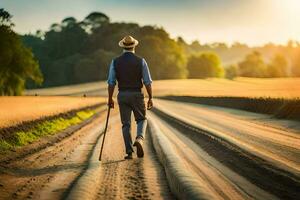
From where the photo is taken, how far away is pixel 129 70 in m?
11.5

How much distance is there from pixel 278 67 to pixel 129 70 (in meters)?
178

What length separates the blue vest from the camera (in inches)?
453

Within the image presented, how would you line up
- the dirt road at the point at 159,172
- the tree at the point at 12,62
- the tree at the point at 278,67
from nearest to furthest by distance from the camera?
1. the dirt road at the point at 159,172
2. the tree at the point at 12,62
3. the tree at the point at 278,67

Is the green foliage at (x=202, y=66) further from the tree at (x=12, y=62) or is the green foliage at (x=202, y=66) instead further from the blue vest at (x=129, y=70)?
the blue vest at (x=129, y=70)

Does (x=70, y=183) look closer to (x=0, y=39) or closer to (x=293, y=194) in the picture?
(x=293, y=194)

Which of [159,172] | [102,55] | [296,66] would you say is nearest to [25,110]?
[159,172]

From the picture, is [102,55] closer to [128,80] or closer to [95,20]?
[95,20]

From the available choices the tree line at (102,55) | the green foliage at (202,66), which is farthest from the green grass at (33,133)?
the green foliage at (202,66)

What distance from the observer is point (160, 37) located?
144 meters

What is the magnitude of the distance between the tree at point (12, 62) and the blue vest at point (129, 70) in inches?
2334

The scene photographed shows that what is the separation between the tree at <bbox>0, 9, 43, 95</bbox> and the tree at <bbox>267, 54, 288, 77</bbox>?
111 metres

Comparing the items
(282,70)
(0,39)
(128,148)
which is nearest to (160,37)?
(282,70)

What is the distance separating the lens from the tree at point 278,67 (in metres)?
172

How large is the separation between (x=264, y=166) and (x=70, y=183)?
12.3 feet
